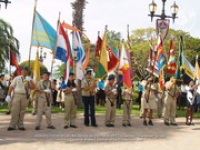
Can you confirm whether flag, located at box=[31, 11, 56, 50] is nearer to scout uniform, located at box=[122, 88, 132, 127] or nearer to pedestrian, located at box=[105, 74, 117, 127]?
pedestrian, located at box=[105, 74, 117, 127]

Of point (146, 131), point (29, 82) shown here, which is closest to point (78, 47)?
point (29, 82)

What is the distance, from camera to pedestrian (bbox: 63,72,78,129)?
10.4 m

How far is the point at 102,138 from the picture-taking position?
874 centimetres

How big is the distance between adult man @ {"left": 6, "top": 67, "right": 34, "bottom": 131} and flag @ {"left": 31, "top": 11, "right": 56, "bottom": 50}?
0.90 m

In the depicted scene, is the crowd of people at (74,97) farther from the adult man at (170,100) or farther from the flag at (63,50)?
the flag at (63,50)

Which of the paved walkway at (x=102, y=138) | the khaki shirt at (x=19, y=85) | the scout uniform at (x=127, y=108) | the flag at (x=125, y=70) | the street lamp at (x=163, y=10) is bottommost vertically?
the paved walkway at (x=102, y=138)

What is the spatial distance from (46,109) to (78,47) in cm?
221

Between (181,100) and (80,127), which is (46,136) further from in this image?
(181,100)

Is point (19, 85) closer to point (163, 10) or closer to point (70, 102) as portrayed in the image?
point (70, 102)

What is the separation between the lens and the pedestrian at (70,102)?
10.4 metres

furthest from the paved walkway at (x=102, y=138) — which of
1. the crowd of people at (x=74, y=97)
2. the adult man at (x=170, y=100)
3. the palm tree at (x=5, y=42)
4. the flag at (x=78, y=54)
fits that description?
the palm tree at (x=5, y=42)

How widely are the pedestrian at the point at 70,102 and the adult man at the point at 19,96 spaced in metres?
1.14

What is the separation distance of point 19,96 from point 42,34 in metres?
1.92

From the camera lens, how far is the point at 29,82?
9.92 meters
